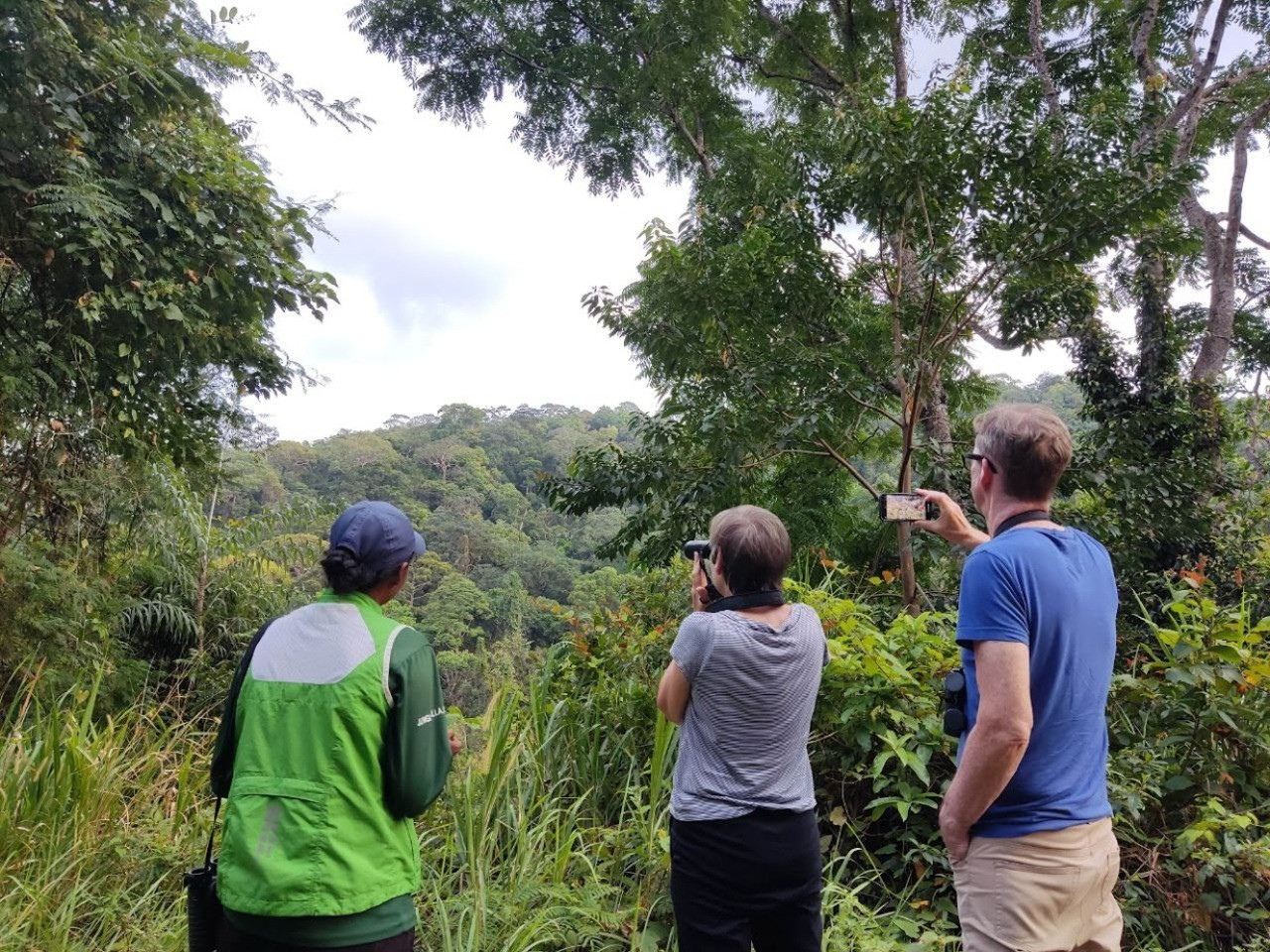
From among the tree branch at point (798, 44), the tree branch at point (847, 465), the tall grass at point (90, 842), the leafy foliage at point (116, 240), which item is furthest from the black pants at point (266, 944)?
the tree branch at point (798, 44)

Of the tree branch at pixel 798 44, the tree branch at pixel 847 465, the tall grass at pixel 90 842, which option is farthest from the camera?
the tree branch at pixel 798 44

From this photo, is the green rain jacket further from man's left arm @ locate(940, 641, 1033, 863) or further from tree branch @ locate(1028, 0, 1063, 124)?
tree branch @ locate(1028, 0, 1063, 124)

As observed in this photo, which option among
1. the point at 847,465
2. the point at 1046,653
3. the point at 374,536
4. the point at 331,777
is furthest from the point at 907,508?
the point at 847,465

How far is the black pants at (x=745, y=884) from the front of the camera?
166 cm

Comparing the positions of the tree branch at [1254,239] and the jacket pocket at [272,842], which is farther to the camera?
the tree branch at [1254,239]

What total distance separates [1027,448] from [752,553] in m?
0.61

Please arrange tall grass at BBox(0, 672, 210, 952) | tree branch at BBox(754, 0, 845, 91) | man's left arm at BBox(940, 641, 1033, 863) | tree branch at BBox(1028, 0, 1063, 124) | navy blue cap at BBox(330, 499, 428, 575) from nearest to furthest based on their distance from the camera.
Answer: man's left arm at BBox(940, 641, 1033, 863) → navy blue cap at BBox(330, 499, 428, 575) → tall grass at BBox(0, 672, 210, 952) → tree branch at BBox(1028, 0, 1063, 124) → tree branch at BBox(754, 0, 845, 91)

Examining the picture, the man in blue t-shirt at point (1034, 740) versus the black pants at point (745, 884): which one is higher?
the man in blue t-shirt at point (1034, 740)

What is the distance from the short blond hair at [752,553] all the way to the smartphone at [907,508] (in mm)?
445

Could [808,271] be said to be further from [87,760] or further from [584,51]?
[584,51]

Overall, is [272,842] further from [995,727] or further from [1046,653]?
[1046,653]

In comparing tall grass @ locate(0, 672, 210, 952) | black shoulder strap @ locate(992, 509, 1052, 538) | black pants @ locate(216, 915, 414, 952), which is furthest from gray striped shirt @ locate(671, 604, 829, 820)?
tall grass @ locate(0, 672, 210, 952)

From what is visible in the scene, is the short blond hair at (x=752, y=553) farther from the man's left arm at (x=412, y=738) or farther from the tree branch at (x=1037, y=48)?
the tree branch at (x=1037, y=48)

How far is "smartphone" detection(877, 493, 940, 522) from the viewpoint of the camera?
209 centimetres
